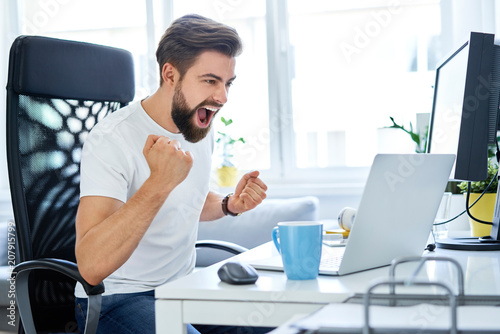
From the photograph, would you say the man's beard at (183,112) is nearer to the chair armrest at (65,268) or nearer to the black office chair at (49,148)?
the black office chair at (49,148)

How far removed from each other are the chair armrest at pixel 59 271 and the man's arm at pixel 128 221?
0.03 m

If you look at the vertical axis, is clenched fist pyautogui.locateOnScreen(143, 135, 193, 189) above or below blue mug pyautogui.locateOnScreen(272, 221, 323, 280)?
above

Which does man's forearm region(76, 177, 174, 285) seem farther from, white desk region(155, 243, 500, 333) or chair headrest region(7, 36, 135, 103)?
chair headrest region(7, 36, 135, 103)

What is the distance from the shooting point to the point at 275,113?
3.27 meters

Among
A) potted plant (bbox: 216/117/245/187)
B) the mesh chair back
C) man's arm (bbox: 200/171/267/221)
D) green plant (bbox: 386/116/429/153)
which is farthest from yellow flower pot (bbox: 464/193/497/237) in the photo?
potted plant (bbox: 216/117/245/187)

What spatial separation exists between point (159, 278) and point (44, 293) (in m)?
0.30

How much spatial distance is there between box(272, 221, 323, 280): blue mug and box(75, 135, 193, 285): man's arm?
341mm

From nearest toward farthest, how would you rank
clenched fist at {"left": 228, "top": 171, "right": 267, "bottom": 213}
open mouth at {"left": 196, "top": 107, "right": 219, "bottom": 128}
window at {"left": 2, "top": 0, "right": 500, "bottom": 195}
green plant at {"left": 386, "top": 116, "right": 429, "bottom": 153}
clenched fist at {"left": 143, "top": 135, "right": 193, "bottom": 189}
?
clenched fist at {"left": 143, "top": 135, "right": 193, "bottom": 189}, clenched fist at {"left": 228, "top": 171, "right": 267, "bottom": 213}, open mouth at {"left": 196, "top": 107, "right": 219, "bottom": 128}, green plant at {"left": 386, "top": 116, "right": 429, "bottom": 153}, window at {"left": 2, "top": 0, "right": 500, "bottom": 195}

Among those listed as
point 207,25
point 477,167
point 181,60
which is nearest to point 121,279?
point 181,60

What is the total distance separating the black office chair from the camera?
1407 millimetres

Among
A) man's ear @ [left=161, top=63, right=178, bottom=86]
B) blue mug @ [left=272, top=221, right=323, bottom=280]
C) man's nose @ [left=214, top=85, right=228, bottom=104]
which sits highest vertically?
man's ear @ [left=161, top=63, right=178, bottom=86]

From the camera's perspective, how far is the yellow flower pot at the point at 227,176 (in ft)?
10.3

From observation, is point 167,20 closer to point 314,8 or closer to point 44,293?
point 314,8

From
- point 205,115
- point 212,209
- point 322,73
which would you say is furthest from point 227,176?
point 205,115
